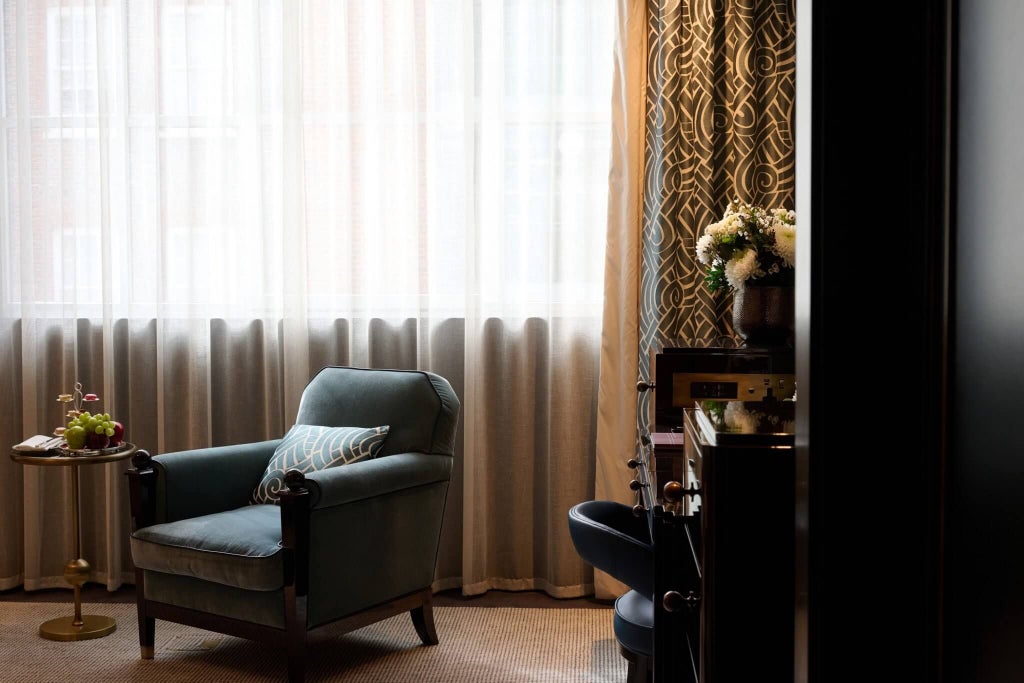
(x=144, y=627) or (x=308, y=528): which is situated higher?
(x=308, y=528)

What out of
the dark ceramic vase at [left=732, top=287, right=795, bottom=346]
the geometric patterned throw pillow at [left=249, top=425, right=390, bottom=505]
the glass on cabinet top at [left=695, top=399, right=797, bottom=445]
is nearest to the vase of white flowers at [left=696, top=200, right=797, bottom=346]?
the dark ceramic vase at [left=732, top=287, right=795, bottom=346]

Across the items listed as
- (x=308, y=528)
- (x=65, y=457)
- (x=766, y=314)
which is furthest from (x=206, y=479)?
(x=766, y=314)

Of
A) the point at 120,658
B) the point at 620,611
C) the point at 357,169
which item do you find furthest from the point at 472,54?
the point at 120,658

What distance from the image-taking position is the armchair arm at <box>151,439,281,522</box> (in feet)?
9.34

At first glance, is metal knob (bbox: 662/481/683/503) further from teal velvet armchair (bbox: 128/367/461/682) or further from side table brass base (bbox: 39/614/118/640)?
side table brass base (bbox: 39/614/118/640)

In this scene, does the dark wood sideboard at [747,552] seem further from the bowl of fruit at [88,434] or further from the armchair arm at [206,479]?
the bowl of fruit at [88,434]

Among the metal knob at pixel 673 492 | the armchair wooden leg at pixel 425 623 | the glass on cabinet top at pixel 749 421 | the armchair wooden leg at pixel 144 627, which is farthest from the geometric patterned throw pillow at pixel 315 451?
the metal knob at pixel 673 492

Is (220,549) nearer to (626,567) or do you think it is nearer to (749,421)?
(626,567)

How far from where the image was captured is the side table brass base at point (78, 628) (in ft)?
10.0

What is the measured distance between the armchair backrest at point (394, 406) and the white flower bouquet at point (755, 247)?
3.63 feet

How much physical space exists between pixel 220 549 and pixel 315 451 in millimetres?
474

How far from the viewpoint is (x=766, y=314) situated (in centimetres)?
214

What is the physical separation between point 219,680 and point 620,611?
4.16ft

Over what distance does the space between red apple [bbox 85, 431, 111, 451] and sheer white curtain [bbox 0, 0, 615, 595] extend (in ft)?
1.82
